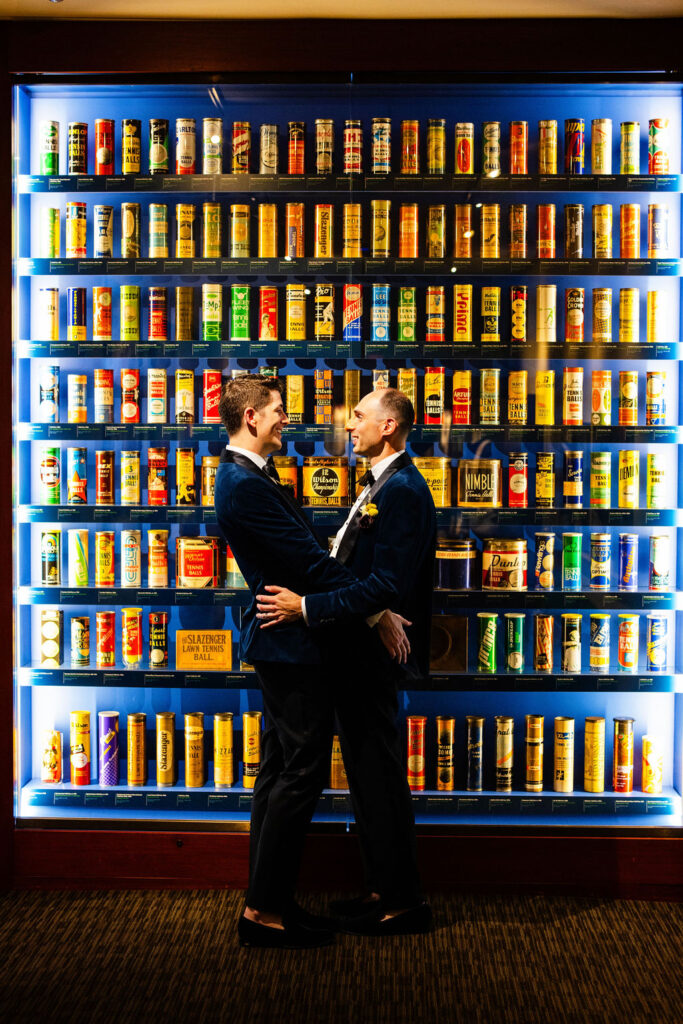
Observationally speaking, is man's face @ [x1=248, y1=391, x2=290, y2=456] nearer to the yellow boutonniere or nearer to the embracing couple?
the embracing couple

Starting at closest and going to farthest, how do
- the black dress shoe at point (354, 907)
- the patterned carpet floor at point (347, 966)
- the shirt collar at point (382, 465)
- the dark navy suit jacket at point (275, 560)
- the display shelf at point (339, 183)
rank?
the patterned carpet floor at point (347, 966) → the dark navy suit jacket at point (275, 560) → the shirt collar at point (382, 465) → the black dress shoe at point (354, 907) → the display shelf at point (339, 183)

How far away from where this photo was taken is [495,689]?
3225 mm

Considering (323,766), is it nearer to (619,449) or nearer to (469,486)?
(469,486)

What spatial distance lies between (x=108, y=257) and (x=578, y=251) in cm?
176

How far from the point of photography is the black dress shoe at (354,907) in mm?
2918

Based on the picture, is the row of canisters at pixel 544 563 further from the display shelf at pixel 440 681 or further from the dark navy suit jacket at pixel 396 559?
→ the dark navy suit jacket at pixel 396 559

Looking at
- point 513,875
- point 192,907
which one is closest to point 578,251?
point 513,875

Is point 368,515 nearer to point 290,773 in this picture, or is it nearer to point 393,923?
point 290,773

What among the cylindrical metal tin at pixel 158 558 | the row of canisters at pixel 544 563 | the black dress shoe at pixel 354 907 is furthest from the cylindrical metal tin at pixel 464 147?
Answer: the black dress shoe at pixel 354 907

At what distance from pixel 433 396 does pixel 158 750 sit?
1.69m

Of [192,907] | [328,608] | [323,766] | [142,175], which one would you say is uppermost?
[142,175]

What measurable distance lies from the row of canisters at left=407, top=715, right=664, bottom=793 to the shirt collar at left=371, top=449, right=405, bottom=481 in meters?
1.00

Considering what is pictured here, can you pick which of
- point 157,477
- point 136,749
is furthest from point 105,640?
point 157,477

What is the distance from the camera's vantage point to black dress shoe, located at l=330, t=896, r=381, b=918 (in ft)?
9.57
